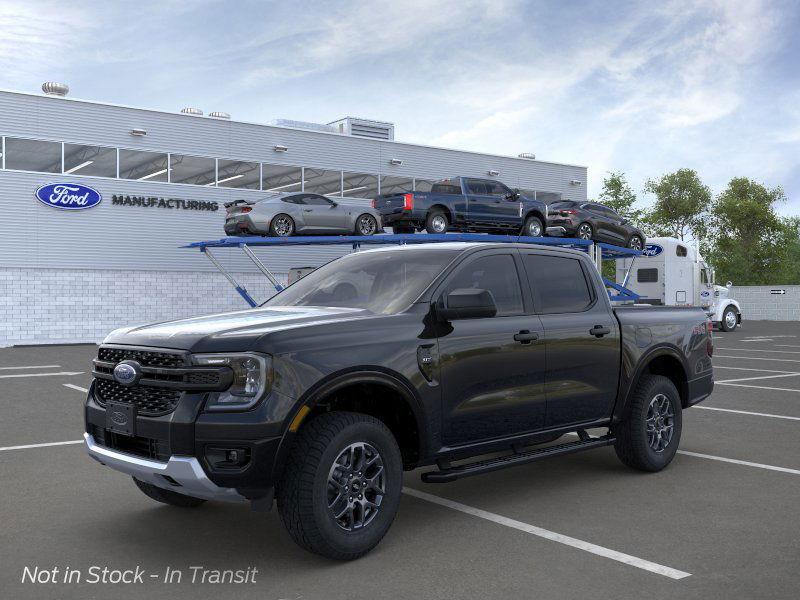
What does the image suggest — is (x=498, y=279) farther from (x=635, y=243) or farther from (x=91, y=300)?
(x=91, y=300)

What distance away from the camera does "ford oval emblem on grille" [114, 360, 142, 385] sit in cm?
461

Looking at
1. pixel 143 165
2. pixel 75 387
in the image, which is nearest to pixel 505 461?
pixel 75 387

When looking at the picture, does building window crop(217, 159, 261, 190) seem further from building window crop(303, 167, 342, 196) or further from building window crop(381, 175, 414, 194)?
building window crop(381, 175, 414, 194)

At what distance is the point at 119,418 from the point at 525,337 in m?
2.75

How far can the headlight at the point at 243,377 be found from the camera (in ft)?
14.3

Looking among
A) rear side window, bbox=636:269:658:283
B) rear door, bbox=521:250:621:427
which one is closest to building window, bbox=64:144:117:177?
rear side window, bbox=636:269:658:283

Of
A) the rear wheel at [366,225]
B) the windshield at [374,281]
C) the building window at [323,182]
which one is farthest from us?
the building window at [323,182]

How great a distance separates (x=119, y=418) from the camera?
470 cm

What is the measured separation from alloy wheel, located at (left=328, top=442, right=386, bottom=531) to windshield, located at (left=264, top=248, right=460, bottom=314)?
997mm

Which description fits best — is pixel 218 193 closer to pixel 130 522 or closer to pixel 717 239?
pixel 130 522

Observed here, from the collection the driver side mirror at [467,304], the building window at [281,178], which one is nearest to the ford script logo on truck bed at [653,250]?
the building window at [281,178]

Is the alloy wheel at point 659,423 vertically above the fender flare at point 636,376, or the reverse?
the fender flare at point 636,376

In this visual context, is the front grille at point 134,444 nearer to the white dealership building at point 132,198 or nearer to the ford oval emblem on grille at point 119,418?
the ford oval emblem on grille at point 119,418

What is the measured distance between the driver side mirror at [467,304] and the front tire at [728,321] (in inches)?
1192
